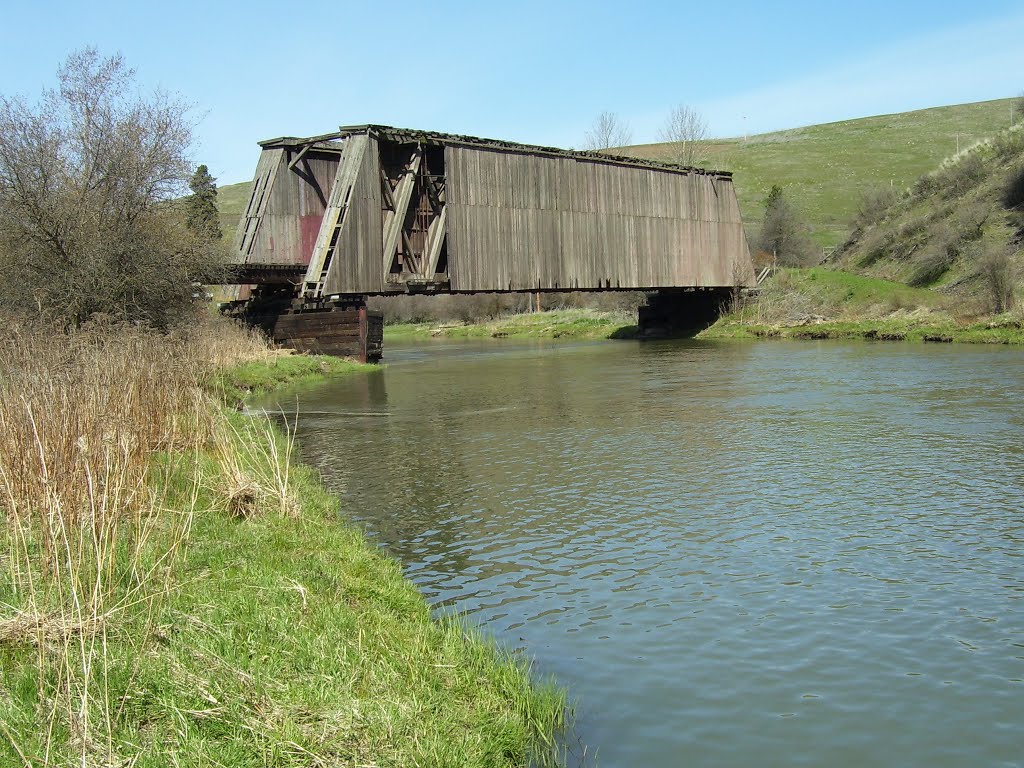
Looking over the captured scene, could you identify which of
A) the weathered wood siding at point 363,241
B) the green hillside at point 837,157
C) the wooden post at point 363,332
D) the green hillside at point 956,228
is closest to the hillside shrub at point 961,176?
the green hillside at point 956,228

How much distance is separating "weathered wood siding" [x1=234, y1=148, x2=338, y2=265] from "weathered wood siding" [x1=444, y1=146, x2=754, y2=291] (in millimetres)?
7262

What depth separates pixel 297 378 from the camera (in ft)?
85.5

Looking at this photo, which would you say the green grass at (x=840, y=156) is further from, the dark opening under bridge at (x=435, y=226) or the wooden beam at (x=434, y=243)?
the wooden beam at (x=434, y=243)

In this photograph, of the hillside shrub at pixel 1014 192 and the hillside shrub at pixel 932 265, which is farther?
the hillside shrub at pixel 1014 192

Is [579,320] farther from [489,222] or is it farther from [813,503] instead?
[813,503]

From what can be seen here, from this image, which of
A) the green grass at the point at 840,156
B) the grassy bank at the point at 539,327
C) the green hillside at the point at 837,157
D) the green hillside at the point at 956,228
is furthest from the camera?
the green hillside at the point at 837,157

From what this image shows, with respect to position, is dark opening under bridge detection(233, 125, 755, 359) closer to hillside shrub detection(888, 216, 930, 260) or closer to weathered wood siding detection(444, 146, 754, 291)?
weathered wood siding detection(444, 146, 754, 291)

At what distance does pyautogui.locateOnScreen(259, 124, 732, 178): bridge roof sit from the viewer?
2950 cm

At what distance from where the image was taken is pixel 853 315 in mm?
39562

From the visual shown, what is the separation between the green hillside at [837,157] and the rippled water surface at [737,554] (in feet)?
181

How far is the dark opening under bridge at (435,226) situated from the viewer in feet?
95.9

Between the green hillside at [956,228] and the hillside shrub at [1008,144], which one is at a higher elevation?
the hillside shrub at [1008,144]

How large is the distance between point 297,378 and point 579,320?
3156 centimetres

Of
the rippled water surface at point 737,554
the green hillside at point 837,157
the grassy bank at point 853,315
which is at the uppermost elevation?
the green hillside at point 837,157
